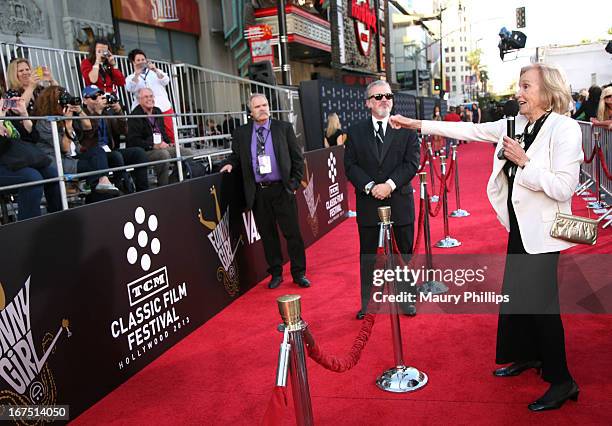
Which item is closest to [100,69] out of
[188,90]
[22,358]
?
[188,90]

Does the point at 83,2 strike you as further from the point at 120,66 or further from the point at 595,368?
the point at 595,368

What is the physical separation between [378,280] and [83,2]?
10971 millimetres

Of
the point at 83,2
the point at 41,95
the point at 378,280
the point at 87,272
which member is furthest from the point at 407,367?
the point at 83,2

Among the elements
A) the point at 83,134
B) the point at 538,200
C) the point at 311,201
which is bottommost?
the point at 311,201

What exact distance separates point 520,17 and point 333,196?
54.7ft

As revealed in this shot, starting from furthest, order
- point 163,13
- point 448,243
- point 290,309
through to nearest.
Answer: point 163,13 < point 448,243 < point 290,309

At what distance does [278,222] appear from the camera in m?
6.07

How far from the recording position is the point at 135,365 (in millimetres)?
4223

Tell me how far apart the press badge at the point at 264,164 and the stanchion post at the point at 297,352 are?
358 centimetres

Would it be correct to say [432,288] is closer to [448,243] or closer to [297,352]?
[448,243]

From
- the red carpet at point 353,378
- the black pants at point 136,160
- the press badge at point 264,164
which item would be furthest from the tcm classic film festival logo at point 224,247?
A: the black pants at point 136,160

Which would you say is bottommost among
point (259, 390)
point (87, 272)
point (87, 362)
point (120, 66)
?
point (259, 390)

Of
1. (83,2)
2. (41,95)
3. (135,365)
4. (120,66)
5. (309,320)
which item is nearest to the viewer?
(135,365)

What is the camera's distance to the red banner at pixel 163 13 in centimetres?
1359
